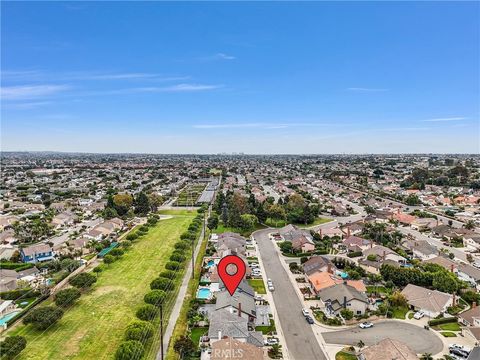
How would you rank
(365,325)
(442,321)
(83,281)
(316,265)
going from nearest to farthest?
1. (365,325)
2. (442,321)
3. (83,281)
4. (316,265)

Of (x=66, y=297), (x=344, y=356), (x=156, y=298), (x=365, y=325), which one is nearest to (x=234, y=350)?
(x=344, y=356)

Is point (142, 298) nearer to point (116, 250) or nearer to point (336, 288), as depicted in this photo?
point (116, 250)

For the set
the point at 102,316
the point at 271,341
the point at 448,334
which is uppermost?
the point at 271,341

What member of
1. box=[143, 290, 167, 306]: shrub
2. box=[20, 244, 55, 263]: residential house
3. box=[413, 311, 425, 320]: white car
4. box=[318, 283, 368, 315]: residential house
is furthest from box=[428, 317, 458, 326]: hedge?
box=[20, 244, 55, 263]: residential house

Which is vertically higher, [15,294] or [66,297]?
[66,297]

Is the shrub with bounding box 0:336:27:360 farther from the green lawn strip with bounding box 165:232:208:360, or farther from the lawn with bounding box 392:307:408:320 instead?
the lawn with bounding box 392:307:408:320

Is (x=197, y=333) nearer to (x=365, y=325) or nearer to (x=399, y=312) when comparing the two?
(x=365, y=325)

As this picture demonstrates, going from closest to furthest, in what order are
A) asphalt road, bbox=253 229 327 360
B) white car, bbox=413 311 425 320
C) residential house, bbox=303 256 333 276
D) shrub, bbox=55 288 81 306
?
1. asphalt road, bbox=253 229 327 360
2. white car, bbox=413 311 425 320
3. shrub, bbox=55 288 81 306
4. residential house, bbox=303 256 333 276

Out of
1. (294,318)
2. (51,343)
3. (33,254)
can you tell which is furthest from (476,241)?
(33,254)
